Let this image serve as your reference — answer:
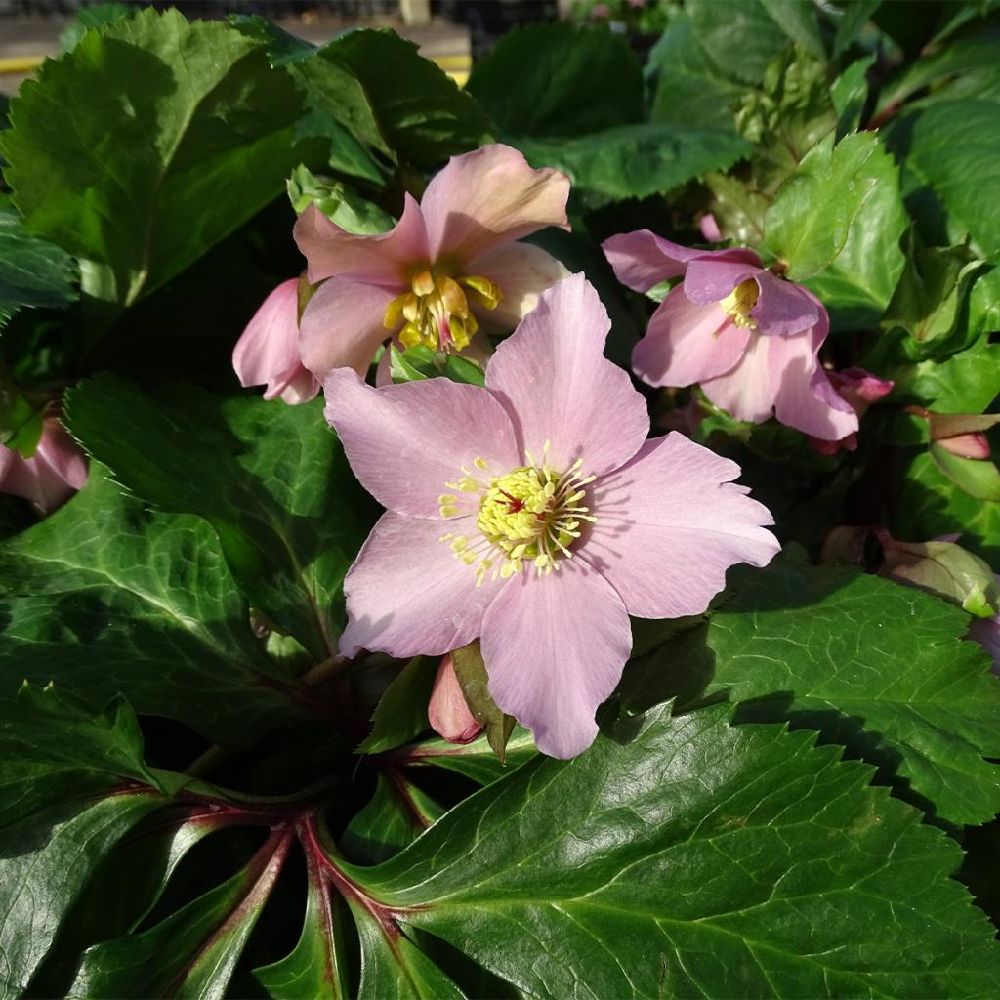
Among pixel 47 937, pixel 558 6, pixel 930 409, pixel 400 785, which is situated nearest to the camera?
pixel 47 937

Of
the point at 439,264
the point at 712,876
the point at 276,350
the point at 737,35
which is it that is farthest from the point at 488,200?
the point at 737,35

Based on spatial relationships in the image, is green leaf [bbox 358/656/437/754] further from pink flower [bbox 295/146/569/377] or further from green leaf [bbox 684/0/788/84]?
green leaf [bbox 684/0/788/84]

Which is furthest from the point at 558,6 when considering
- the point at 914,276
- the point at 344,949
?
the point at 344,949

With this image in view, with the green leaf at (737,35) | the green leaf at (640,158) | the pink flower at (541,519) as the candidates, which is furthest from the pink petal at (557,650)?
the green leaf at (737,35)

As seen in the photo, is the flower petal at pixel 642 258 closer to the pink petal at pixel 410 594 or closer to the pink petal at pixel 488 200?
the pink petal at pixel 488 200

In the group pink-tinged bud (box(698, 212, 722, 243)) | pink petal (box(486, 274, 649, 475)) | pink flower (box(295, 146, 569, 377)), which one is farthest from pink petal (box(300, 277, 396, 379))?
pink-tinged bud (box(698, 212, 722, 243))

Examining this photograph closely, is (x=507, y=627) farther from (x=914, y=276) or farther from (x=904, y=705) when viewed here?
(x=914, y=276)
